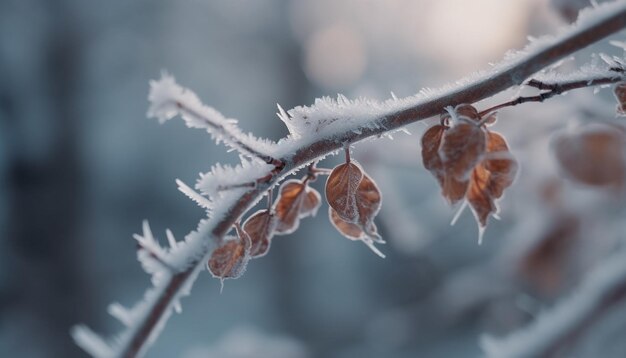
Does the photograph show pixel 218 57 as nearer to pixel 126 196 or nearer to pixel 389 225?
pixel 126 196

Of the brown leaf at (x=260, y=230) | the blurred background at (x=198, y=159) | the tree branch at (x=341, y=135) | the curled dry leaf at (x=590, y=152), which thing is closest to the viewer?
the tree branch at (x=341, y=135)

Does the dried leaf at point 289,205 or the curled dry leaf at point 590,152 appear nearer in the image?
the dried leaf at point 289,205

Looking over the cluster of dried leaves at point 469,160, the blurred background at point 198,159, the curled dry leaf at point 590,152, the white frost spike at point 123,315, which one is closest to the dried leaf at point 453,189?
the cluster of dried leaves at point 469,160

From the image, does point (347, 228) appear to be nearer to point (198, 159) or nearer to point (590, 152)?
point (590, 152)

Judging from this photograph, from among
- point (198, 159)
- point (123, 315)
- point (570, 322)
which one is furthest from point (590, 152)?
point (198, 159)

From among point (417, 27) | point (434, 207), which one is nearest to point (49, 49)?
point (417, 27)

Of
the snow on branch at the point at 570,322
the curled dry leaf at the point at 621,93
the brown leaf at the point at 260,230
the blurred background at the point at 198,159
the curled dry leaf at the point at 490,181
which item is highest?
the blurred background at the point at 198,159

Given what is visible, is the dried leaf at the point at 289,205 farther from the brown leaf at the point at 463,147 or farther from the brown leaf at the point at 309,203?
the brown leaf at the point at 463,147

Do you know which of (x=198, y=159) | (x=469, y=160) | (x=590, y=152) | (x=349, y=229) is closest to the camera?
(x=469, y=160)
